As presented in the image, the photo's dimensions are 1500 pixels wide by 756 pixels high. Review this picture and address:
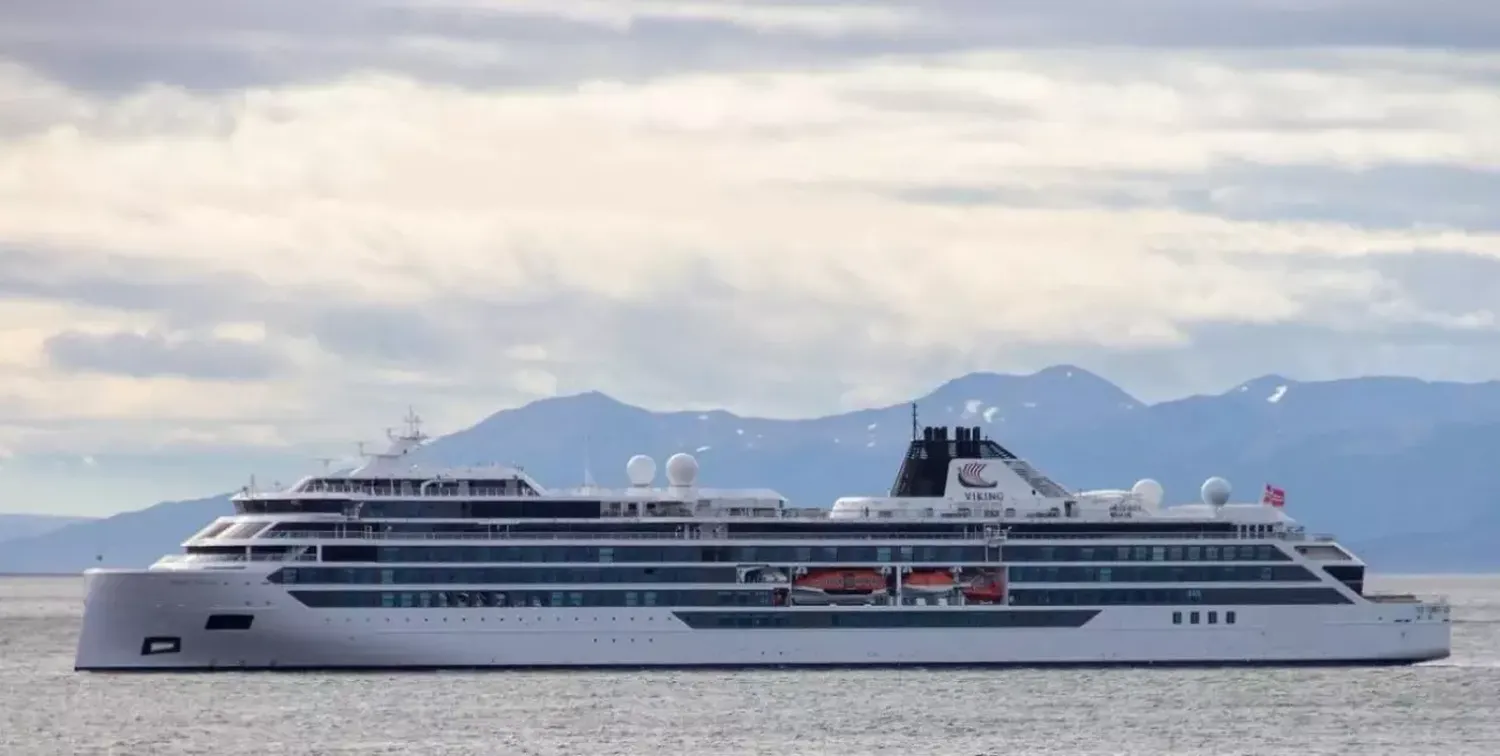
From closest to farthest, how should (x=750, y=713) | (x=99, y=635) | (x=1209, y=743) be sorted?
(x=1209, y=743) < (x=750, y=713) < (x=99, y=635)

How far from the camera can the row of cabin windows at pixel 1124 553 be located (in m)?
92.6

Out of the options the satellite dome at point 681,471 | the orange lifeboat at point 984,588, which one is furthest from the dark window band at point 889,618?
the satellite dome at point 681,471

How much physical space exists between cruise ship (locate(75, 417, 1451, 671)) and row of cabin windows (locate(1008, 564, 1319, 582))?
7 cm

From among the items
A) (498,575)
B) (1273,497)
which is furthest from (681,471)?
(1273,497)

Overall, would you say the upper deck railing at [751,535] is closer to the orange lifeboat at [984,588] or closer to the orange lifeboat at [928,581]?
the orange lifeboat at [928,581]

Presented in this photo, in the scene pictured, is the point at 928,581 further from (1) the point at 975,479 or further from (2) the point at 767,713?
(2) the point at 767,713

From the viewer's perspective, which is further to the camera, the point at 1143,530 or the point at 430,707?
the point at 1143,530

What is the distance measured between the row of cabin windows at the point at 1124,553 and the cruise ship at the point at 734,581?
0.07 meters

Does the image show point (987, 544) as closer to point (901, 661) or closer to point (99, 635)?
point (901, 661)

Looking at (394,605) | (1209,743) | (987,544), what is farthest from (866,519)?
(1209,743)

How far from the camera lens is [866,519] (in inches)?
3664

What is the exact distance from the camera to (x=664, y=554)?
90375 mm

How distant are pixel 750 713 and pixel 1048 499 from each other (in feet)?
64.1

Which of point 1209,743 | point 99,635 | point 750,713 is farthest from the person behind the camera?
point 99,635
